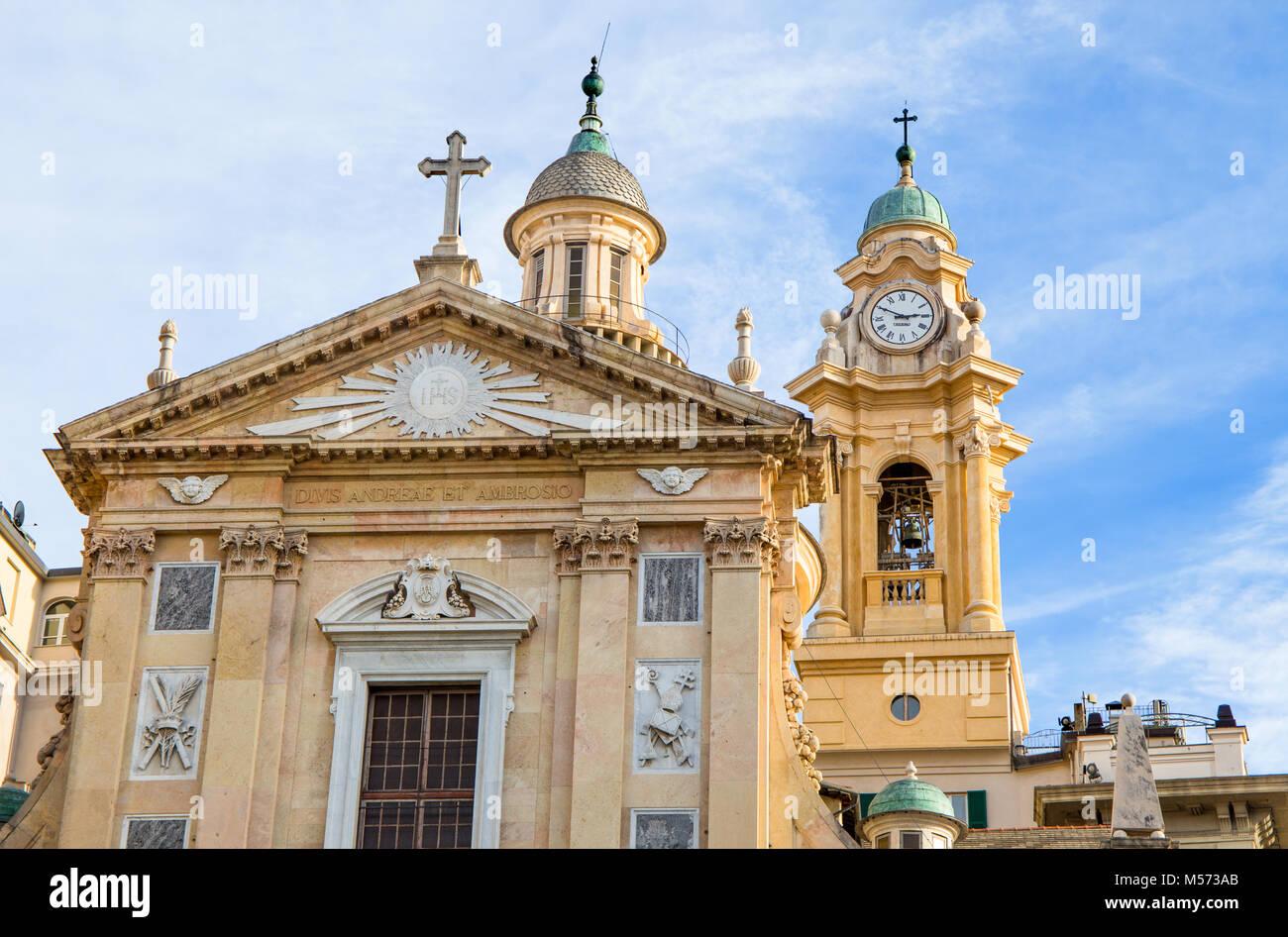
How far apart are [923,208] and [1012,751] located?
49.2 feet

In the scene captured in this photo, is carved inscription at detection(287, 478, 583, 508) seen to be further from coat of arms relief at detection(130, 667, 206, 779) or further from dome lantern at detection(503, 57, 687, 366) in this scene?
dome lantern at detection(503, 57, 687, 366)

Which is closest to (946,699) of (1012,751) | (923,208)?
(1012,751)

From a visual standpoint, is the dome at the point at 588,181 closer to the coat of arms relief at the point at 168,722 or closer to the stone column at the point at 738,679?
the stone column at the point at 738,679

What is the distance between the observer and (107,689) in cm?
3228

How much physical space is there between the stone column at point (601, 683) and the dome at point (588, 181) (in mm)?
14177

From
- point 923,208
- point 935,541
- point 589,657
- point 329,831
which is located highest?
point 923,208

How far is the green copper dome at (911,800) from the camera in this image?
34125 mm

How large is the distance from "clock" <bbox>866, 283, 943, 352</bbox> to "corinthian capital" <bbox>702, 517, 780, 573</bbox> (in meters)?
22.4

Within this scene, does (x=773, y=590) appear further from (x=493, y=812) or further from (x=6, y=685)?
(x=6, y=685)

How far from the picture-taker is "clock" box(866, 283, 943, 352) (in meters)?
54.2

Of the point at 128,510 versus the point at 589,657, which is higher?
the point at 128,510

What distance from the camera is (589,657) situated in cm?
3181

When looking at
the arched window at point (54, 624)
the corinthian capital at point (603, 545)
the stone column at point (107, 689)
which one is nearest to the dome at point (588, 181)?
the corinthian capital at point (603, 545)
